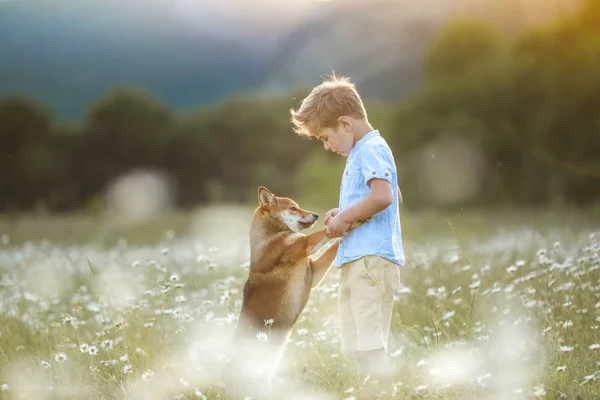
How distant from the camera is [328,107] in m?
4.75

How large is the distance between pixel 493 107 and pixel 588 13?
4.08 meters

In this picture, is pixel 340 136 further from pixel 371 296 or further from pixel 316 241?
pixel 371 296

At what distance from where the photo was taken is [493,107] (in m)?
22.9

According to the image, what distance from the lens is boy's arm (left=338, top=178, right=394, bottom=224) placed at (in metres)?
4.53

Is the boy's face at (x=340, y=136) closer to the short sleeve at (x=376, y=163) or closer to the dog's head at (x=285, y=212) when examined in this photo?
the short sleeve at (x=376, y=163)

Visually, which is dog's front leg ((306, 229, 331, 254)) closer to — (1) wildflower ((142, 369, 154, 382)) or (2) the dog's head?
(2) the dog's head

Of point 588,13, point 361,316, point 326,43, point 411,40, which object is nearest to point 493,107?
point 588,13

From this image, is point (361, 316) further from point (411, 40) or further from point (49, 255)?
point (411, 40)

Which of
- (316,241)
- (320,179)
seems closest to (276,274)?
(316,241)

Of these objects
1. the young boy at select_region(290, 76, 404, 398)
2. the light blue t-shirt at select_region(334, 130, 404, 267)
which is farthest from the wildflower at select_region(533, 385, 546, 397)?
the light blue t-shirt at select_region(334, 130, 404, 267)

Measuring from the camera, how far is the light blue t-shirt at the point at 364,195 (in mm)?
4625

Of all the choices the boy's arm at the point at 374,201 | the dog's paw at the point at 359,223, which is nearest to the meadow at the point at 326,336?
the dog's paw at the point at 359,223

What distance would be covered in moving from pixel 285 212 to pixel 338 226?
974 millimetres

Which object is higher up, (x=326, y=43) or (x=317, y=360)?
(x=326, y=43)
